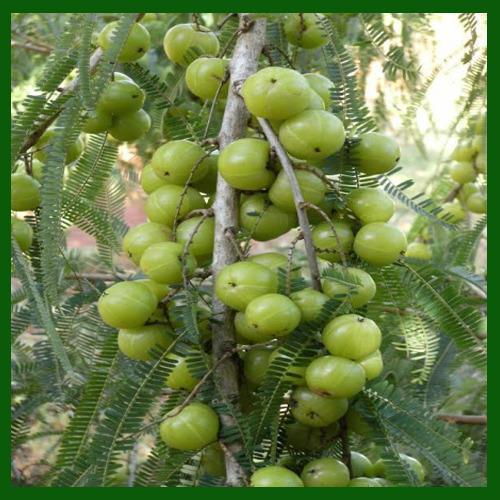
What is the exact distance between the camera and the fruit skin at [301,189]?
0.97m

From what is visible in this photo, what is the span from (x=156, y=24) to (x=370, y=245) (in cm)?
128

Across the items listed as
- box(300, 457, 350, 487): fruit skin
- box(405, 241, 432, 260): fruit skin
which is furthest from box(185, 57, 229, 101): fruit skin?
box(405, 241, 432, 260): fruit skin

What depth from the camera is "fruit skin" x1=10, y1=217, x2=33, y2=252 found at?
3.77ft

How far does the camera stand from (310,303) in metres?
0.89

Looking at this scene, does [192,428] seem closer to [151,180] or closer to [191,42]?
[151,180]

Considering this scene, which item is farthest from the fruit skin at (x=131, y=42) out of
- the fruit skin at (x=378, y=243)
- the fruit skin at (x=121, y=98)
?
the fruit skin at (x=378, y=243)

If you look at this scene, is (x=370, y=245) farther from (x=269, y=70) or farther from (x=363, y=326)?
(x=269, y=70)

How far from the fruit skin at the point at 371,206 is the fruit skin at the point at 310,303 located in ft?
0.53

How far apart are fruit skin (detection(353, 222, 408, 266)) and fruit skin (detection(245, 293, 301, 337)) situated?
6.1 inches

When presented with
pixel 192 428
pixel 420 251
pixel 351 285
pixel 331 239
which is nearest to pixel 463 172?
pixel 420 251

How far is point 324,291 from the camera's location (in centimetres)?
92

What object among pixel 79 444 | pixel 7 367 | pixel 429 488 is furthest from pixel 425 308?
pixel 7 367

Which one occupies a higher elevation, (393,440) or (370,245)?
(370,245)

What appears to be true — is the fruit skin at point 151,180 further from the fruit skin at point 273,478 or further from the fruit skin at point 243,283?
the fruit skin at point 273,478
